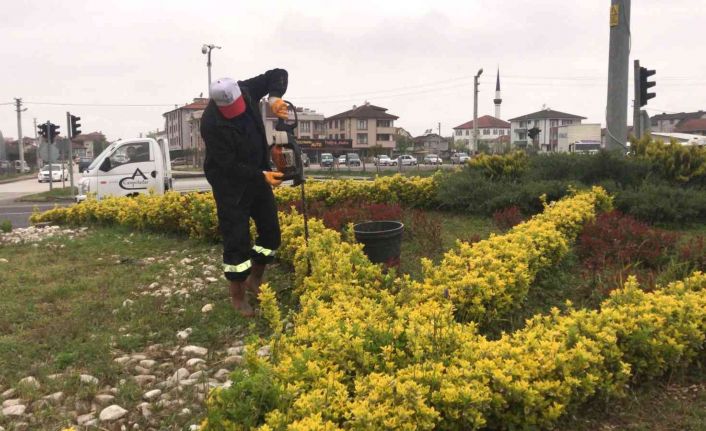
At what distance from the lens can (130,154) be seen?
12.0m

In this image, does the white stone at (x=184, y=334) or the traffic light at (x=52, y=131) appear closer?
the white stone at (x=184, y=334)

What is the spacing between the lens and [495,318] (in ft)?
11.5

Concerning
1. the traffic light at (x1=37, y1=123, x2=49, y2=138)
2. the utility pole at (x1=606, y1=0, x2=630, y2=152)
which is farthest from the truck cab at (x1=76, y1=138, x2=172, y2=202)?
the traffic light at (x1=37, y1=123, x2=49, y2=138)

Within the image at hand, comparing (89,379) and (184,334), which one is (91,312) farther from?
(89,379)

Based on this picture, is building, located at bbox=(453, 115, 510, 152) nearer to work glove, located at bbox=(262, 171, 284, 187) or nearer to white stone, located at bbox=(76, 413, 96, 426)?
work glove, located at bbox=(262, 171, 284, 187)

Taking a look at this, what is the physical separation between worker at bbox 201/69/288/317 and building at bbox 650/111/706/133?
8733cm

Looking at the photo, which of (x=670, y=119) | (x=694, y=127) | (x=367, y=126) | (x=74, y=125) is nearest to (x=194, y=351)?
(x=74, y=125)

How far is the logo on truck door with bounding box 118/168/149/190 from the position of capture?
39.2ft

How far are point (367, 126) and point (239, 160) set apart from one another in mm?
75425

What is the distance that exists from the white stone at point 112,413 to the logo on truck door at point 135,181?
32.3ft

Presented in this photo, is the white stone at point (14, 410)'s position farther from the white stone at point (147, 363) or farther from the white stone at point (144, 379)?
the white stone at point (147, 363)

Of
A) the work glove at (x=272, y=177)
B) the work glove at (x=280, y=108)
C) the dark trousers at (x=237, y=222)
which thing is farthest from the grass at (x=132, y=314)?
the work glove at (x=280, y=108)

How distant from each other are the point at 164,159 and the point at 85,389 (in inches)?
392

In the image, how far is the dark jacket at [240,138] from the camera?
399 cm
